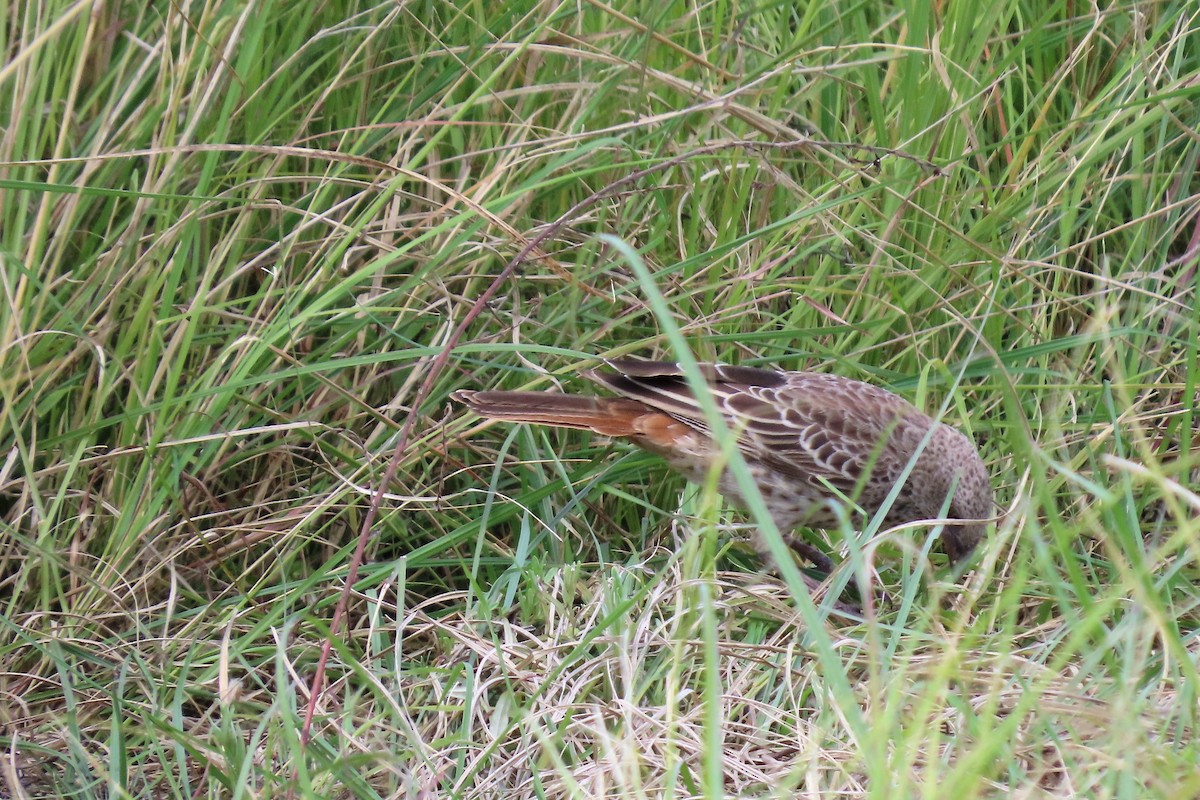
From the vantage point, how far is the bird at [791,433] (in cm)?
351

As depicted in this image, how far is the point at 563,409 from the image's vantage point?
3490 mm

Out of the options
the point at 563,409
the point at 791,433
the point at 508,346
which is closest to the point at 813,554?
the point at 791,433

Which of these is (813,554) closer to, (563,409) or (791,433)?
(791,433)

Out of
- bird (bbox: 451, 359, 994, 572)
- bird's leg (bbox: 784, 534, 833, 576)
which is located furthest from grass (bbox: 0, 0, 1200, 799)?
bird's leg (bbox: 784, 534, 833, 576)

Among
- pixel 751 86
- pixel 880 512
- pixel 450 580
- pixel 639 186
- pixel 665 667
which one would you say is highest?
pixel 751 86

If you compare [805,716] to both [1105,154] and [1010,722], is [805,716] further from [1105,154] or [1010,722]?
[1105,154]

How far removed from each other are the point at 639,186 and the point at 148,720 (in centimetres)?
196

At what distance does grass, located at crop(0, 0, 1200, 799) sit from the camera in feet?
9.30

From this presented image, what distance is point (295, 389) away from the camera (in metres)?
3.66

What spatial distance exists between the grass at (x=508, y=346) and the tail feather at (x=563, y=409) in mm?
110

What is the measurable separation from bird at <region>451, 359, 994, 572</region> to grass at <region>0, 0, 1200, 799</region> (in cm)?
10

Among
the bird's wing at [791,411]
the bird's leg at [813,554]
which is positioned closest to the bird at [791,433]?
the bird's wing at [791,411]

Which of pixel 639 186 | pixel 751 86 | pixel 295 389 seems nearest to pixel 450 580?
pixel 295 389

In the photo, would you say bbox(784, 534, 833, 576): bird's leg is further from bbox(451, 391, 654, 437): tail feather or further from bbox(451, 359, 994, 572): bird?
bbox(451, 391, 654, 437): tail feather
